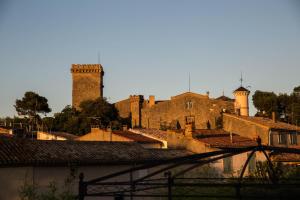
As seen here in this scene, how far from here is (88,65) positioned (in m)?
77.0

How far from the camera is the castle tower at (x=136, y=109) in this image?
6219 centimetres

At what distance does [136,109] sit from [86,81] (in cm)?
1612

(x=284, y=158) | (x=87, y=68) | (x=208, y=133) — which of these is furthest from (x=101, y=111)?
(x=284, y=158)

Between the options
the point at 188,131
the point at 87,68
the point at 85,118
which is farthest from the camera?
the point at 87,68

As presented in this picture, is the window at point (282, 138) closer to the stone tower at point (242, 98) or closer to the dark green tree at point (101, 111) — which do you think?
the stone tower at point (242, 98)

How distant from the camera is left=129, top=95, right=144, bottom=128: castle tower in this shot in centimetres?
6219

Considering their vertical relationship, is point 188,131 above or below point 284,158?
above

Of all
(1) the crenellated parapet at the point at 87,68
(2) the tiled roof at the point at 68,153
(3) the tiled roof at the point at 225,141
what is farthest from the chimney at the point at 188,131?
(1) the crenellated parapet at the point at 87,68

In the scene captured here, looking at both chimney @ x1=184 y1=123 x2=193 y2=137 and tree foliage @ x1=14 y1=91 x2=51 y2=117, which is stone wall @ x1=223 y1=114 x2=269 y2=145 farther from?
tree foliage @ x1=14 y1=91 x2=51 y2=117

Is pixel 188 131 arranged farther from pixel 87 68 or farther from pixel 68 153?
pixel 87 68

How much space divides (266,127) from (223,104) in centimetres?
2158

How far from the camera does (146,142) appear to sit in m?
31.7

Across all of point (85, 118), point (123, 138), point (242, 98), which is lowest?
point (123, 138)

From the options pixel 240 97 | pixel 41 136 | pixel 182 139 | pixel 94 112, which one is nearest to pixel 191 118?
pixel 240 97
